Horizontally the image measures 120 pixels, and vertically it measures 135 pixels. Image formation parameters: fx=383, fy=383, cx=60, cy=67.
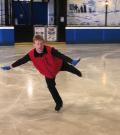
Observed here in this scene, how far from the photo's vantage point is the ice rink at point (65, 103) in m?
5.90

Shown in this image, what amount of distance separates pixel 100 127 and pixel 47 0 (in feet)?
43.1

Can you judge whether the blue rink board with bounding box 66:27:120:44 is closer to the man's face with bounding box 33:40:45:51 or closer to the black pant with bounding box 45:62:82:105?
the black pant with bounding box 45:62:82:105

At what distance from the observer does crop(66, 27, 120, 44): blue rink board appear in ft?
59.3

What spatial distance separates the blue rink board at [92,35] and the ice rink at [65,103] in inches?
247

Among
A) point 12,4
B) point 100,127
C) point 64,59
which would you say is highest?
point 12,4

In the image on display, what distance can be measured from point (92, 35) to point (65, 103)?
1126 cm

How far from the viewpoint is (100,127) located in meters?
5.93

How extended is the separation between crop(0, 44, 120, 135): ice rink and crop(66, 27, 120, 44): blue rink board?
6.27m

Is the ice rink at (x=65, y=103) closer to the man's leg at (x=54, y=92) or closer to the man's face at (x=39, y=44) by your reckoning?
the man's leg at (x=54, y=92)

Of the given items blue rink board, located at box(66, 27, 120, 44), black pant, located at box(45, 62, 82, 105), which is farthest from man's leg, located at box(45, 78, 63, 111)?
blue rink board, located at box(66, 27, 120, 44)

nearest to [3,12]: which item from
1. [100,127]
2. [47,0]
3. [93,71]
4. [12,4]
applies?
[12,4]

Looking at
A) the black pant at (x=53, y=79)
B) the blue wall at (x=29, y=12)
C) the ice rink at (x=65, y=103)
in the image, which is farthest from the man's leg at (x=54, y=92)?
the blue wall at (x=29, y=12)

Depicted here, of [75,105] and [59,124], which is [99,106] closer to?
[75,105]

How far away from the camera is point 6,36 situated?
17.4 m
